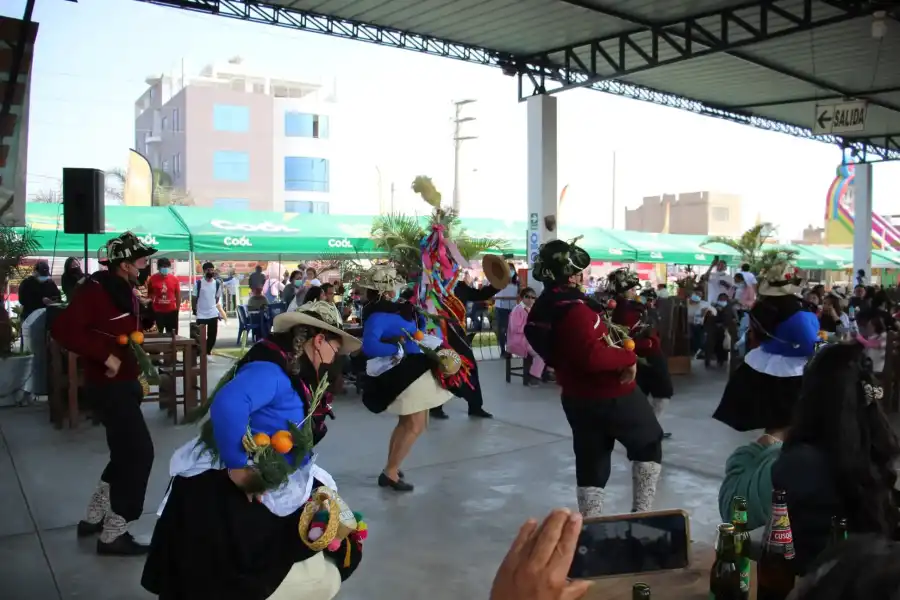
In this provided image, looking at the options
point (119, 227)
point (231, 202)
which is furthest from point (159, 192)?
point (119, 227)

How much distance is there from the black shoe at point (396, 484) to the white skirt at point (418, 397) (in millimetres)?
551

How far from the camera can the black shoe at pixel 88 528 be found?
456 cm

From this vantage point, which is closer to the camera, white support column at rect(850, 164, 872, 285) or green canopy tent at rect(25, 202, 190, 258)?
green canopy tent at rect(25, 202, 190, 258)

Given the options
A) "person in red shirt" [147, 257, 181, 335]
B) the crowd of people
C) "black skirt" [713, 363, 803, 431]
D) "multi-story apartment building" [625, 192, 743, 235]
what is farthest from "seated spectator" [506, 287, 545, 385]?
"multi-story apartment building" [625, 192, 743, 235]

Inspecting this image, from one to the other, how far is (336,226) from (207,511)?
15.1 meters

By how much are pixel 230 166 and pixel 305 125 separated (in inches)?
220

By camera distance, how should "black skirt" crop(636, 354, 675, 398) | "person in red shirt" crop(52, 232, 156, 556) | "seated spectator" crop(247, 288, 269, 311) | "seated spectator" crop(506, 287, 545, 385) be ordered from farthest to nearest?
"seated spectator" crop(247, 288, 269, 311) → "seated spectator" crop(506, 287, 545, 385) → "black skirt" crop(636, 354, 675, 398) → "person in red shirt" crop(52, 232, 156, 556)

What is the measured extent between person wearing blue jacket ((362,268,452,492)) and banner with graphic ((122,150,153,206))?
20171mm

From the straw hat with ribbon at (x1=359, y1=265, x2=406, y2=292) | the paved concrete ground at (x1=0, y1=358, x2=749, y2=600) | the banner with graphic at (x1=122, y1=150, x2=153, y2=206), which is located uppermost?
the banner with graphic at (x1=122, y1=150, x2=153, y2=206)

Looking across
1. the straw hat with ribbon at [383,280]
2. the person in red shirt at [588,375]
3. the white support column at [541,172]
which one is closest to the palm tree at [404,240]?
the straw hat with ribbon at [383,280]

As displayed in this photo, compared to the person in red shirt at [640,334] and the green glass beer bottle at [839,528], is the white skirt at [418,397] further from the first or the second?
the green glass beer bottle at [839,528]

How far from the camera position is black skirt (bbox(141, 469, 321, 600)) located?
2514 millimetres

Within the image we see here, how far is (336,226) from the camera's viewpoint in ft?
56.8

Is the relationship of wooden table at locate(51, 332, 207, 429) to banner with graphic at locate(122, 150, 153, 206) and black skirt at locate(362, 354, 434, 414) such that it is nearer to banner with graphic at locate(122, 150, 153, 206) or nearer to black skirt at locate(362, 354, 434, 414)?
black skirt at locate(362, 354, 434, 414)
